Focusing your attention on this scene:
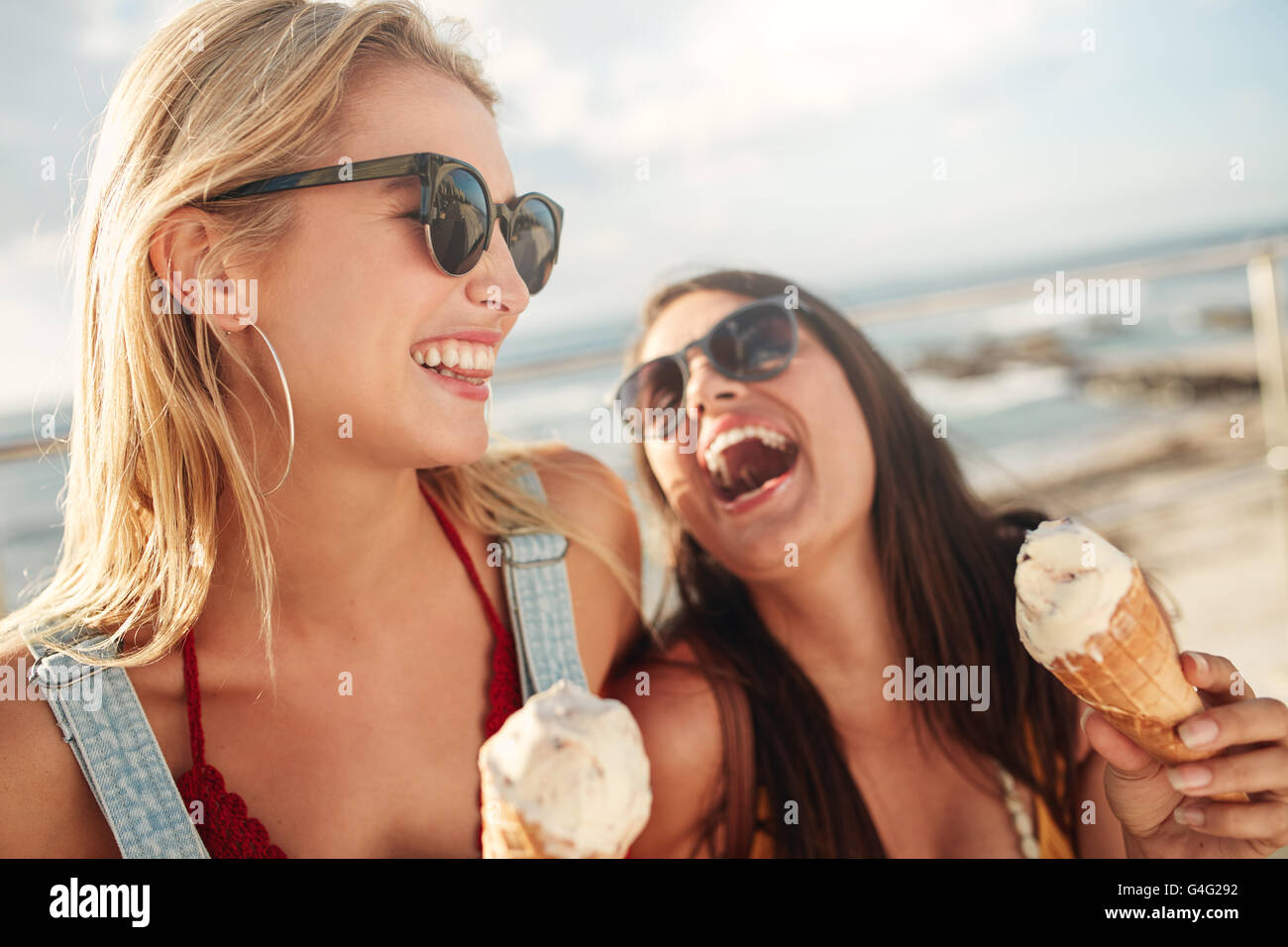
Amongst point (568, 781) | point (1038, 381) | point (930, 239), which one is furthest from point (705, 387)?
point (930, 239)

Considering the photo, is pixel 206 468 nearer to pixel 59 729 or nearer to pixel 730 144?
pixel 59 729

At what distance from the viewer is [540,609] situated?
1.88 metres

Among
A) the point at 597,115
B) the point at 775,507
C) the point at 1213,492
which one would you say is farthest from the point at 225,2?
the point at 597,115

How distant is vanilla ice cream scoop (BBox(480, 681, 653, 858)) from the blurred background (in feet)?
4.17

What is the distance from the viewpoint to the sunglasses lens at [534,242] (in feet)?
5.93

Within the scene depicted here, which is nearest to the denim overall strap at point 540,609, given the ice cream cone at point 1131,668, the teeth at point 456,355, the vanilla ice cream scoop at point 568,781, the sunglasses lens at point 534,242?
the teeth at point 456,355

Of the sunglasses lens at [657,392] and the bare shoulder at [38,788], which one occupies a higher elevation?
the sunglasses lens at [657,392]

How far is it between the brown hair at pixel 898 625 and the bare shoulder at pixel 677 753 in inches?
2.1

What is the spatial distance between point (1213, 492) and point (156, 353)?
16.2 ft

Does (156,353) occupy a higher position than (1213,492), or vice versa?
(156,353)

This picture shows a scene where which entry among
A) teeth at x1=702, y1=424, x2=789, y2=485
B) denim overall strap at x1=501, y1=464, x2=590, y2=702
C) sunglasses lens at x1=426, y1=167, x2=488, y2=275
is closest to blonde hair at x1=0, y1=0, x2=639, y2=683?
sunglasses lens at x1=426, y1=167, x2=488, y2=275

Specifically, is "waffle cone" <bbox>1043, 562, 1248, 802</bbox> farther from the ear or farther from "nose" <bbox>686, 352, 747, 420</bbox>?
the ear

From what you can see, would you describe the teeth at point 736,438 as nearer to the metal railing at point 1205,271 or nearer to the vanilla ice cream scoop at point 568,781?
the metal railing at point 1205,271
